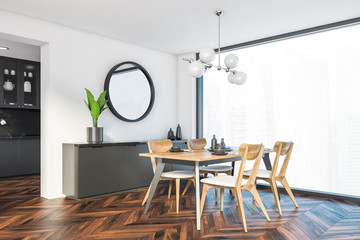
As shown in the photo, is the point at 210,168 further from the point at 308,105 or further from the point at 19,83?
the point at 19,83

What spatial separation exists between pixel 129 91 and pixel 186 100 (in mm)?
1221

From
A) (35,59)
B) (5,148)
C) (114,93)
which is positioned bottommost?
(5,148)

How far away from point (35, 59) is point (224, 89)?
406cm

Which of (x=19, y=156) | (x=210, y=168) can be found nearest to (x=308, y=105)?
(x=210, y=168)

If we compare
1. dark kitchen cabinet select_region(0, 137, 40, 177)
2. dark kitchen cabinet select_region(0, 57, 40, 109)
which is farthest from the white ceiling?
dark kitchen cabinet select_region(0, 137, 40, 177)

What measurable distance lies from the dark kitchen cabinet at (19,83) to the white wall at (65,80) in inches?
93.8

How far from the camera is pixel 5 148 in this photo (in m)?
5.93

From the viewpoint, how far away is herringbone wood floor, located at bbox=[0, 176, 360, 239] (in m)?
2.81

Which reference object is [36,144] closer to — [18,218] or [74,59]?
[74,59]

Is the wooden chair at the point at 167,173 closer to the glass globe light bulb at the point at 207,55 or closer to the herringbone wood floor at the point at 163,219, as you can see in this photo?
the herringbone wood floor at the point at 163,219

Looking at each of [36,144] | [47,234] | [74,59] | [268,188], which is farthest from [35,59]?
[268,188]

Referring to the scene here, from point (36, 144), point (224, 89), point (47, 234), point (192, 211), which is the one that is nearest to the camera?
point (47, 234)

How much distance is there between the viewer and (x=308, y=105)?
4543mm

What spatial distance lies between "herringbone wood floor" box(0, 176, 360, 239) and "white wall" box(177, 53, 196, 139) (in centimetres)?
176
